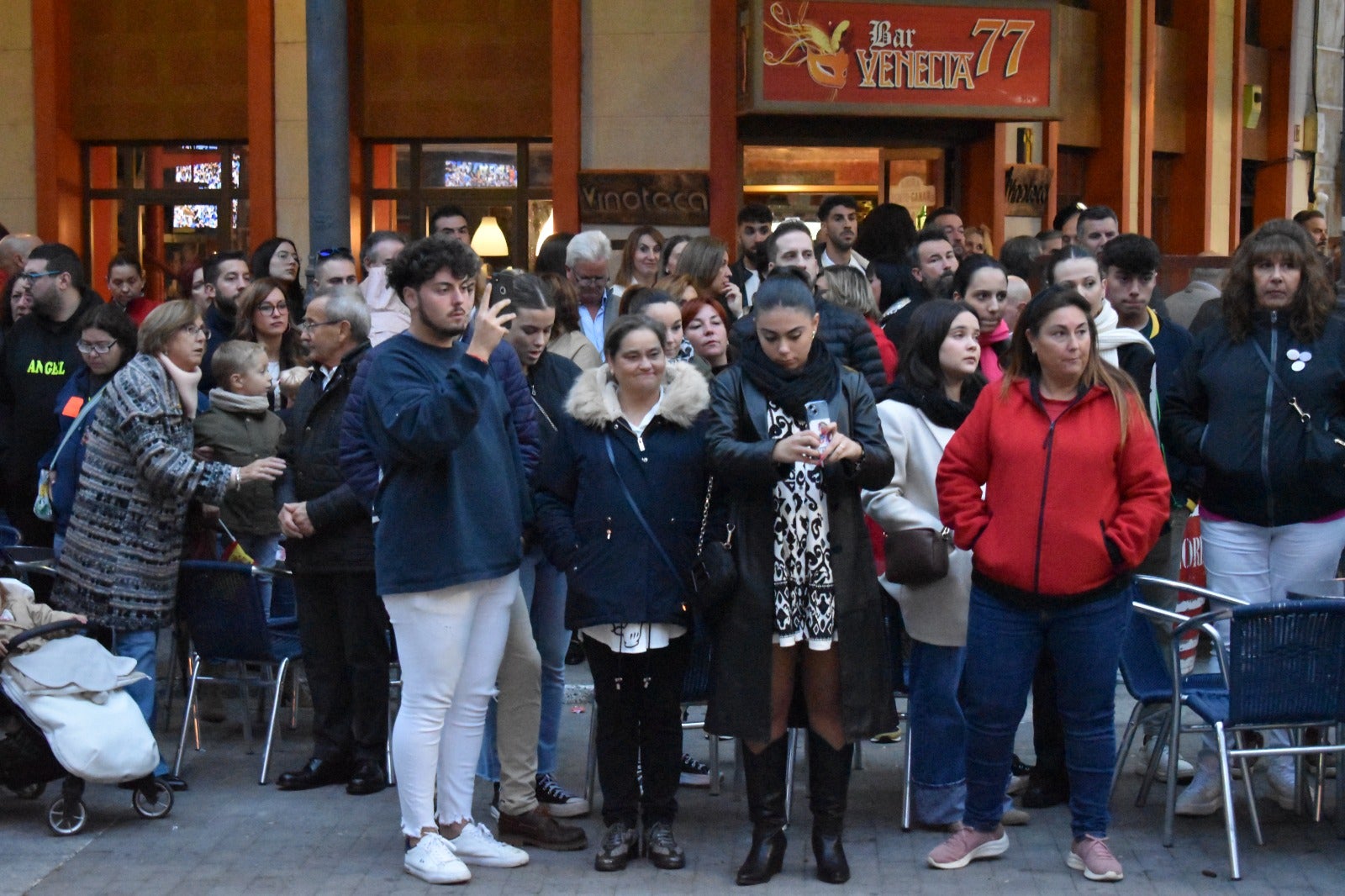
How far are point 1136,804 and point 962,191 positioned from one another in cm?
1017

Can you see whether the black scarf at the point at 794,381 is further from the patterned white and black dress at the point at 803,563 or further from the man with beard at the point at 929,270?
the man with beard at the point at 929,270

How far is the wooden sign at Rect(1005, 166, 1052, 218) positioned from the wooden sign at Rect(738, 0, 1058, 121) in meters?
1.42

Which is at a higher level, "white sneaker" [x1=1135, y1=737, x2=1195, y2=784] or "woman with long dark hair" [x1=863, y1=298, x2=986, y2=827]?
"woman with long dark hair" [x1=863, y1=298, x2=986, y2=827]

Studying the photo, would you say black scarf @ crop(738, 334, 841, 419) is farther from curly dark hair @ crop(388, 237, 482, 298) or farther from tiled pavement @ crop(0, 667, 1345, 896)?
tiled pavement @ crop(0, 667, 1345, 896)

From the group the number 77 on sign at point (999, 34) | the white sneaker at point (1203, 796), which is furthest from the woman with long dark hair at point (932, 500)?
the number 77 on sign at point (999, 34)

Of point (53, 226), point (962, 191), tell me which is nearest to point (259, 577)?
point (53, 226)

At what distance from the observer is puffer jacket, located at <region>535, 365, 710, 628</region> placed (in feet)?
18.4

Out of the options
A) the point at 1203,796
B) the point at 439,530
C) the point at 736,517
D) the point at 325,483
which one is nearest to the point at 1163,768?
the point at 1203,796

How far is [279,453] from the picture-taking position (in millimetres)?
6965

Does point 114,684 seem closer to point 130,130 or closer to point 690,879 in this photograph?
point 690,879

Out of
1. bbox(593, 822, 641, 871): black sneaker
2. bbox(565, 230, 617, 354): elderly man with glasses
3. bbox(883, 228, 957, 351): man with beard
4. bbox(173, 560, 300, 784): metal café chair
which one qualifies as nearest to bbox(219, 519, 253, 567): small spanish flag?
bbox(173, 560, 300, 784): metal café chair

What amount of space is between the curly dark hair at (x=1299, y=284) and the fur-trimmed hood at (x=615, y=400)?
2133 millimetres

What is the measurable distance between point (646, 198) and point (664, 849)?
30.1 ft

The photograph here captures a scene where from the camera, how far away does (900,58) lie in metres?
14.2
